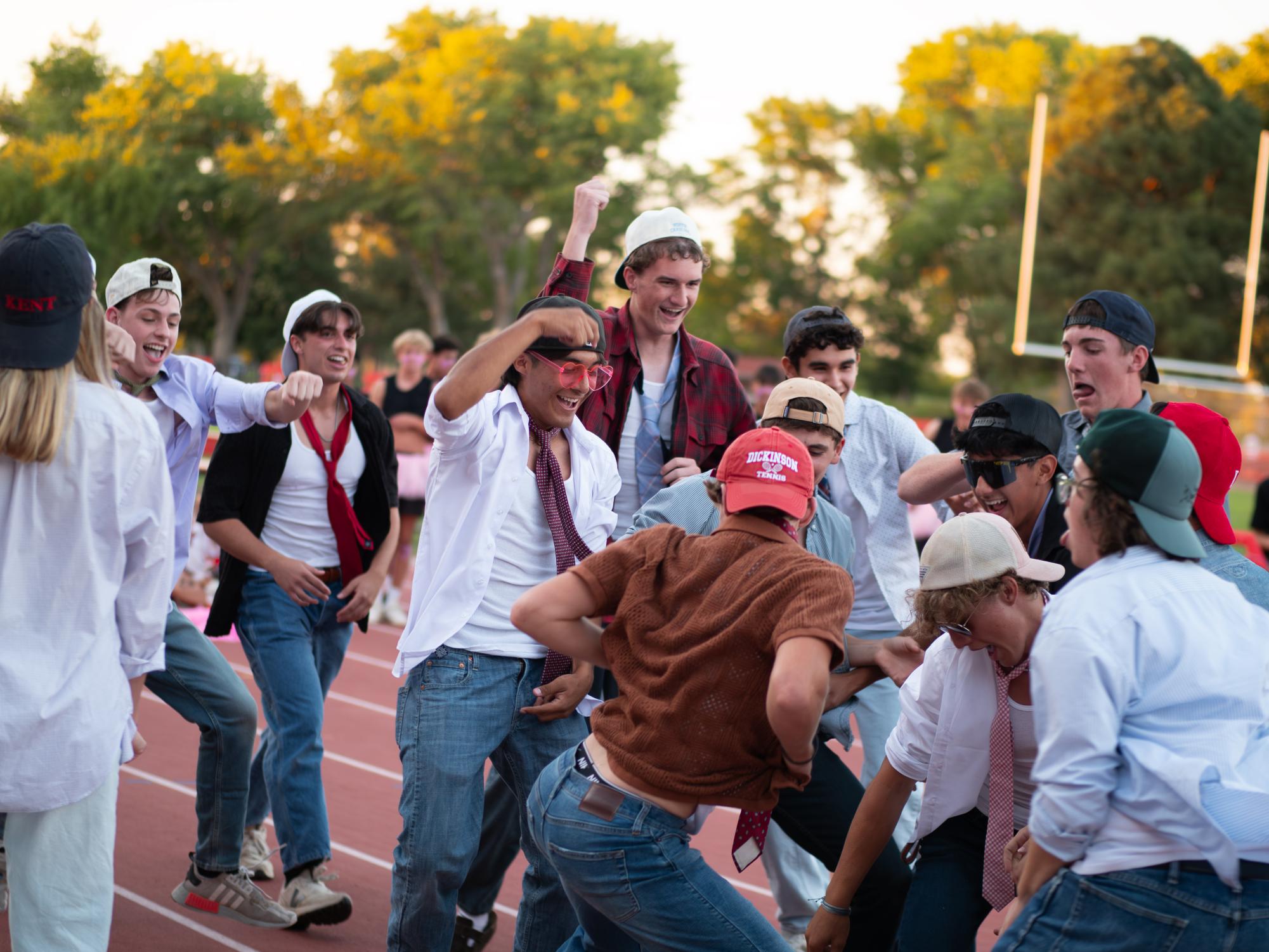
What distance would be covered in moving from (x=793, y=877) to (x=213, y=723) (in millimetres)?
2344

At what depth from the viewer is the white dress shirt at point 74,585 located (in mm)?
3006

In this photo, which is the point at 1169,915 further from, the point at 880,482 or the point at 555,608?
the point at 880,482

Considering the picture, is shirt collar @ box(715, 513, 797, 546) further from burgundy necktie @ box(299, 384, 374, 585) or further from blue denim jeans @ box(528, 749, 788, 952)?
burgundy necktie @ box(299, 384, 374, 585)

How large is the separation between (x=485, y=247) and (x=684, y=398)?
42.4 metres

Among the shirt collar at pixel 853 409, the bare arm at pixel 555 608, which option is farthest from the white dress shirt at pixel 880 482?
the bare arm at pixel 555 608

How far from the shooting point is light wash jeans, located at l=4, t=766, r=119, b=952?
3092mm

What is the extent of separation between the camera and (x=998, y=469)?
4.24 meters

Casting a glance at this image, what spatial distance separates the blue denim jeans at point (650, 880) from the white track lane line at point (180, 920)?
253 cm

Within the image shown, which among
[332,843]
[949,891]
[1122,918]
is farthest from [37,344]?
[332,843]

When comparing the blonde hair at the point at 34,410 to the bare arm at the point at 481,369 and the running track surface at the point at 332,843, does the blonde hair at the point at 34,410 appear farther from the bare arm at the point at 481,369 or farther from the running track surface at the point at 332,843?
the running track surface at the point at 332,843

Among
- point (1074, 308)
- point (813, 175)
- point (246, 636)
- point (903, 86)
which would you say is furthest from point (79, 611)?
point (903, 86)

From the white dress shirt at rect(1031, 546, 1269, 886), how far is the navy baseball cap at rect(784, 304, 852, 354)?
270 centimetres

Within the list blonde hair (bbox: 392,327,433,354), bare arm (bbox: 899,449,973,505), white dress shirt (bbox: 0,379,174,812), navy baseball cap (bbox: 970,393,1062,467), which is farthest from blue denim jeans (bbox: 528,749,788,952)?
blonde hair (bbox: 392,327,433,354)

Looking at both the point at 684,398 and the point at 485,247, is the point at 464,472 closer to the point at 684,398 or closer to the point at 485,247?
the point at 684,398
